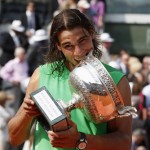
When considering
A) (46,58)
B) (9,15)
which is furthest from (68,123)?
(9,15)

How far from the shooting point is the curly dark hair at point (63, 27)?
8.48ft

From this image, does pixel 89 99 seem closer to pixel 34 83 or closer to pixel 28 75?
pixel 34 83

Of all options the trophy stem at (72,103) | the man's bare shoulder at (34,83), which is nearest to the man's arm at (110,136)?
the trophy stem at (72,103)

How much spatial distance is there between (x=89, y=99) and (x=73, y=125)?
0.11 m

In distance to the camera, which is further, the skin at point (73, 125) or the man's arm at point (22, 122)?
the man's arm at point (22, 122)

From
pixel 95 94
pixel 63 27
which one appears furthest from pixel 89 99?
pixel 63 27

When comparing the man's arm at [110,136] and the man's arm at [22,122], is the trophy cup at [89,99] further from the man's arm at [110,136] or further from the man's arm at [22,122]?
the man's arm at [22,122]

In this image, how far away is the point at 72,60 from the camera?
258cm

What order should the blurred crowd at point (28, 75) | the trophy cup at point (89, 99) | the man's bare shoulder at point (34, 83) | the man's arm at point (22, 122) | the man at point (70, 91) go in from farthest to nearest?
the blurred crowd at point (28, 75)
the man's bare shoulder at point (34, 83)
the man's arm at point (22, 122)
the man at point (70, 91)
the trophy cup at point (89, 99)

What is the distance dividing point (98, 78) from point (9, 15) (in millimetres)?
10758

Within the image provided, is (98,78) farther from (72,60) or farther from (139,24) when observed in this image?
(139,24)

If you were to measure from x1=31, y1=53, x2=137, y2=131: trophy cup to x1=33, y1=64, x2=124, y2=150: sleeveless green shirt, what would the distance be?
13 centimetres

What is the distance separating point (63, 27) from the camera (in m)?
Result: 2.59

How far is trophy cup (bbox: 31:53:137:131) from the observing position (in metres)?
2.33
